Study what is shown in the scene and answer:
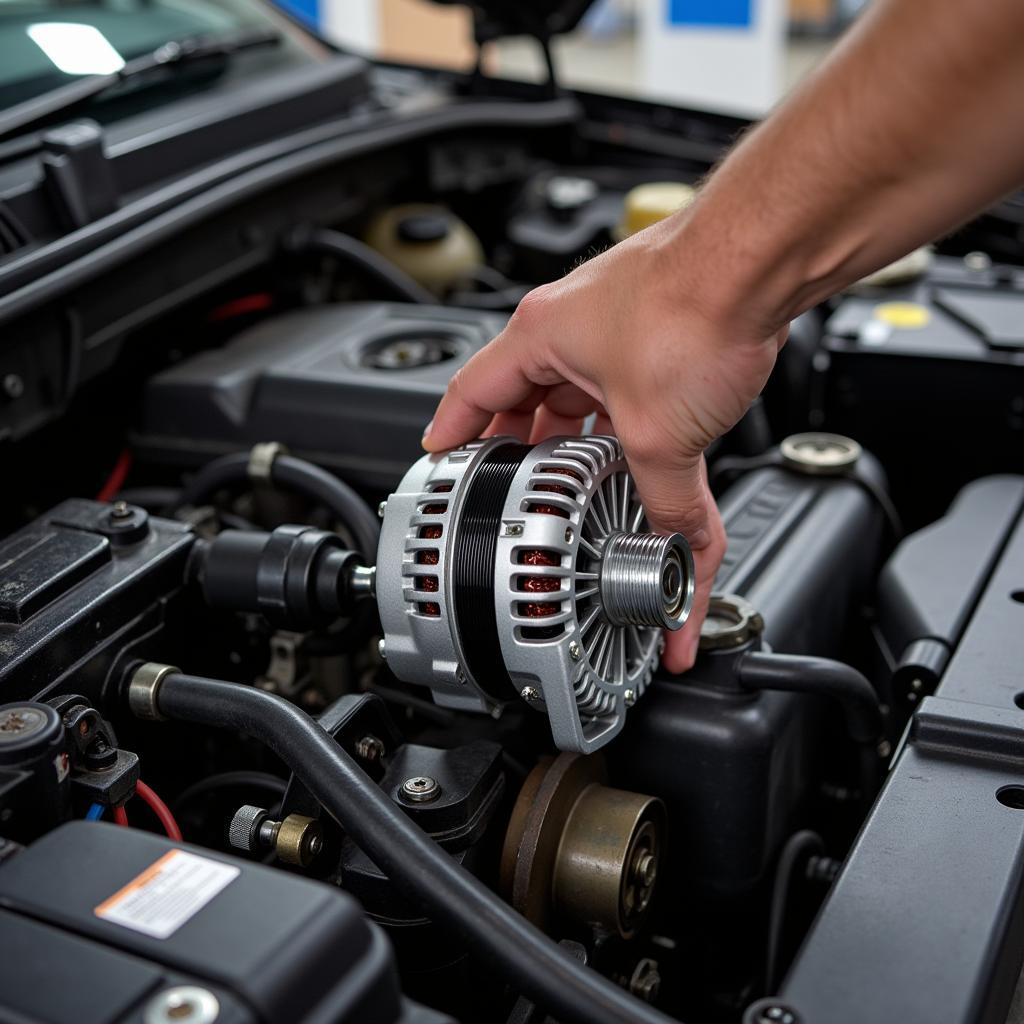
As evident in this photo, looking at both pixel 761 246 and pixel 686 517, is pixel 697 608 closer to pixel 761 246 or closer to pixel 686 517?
pixel 686 517

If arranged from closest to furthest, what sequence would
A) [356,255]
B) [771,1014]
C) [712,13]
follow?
[771,1014]
[356,255]
[712,13]

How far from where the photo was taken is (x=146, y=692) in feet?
2.84

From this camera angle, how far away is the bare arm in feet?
1.95

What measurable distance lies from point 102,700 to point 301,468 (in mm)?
292

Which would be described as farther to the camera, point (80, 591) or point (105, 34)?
point (105, 34)

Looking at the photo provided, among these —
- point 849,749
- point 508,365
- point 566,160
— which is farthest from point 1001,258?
point 508,365

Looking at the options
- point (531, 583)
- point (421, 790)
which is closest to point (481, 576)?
point (531, 583)

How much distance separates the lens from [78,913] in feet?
1.95

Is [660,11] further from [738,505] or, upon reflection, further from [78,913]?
[78,913]

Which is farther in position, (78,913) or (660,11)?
(660,11)

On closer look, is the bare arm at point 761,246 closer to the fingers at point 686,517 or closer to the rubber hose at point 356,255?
the fingers at point 686,517

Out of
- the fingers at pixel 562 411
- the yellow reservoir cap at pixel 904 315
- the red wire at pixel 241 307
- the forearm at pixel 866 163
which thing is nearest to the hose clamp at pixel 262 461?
the fingers at pixel 562 411

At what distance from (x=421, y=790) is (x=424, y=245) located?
1.07 m

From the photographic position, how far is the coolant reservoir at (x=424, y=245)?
1707mm
